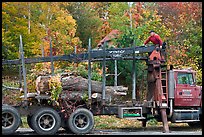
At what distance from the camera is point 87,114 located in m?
14.6

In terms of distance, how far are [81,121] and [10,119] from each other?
2.43 meters

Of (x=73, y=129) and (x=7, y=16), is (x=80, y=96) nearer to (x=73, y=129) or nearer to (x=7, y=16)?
(x=73, y=129)

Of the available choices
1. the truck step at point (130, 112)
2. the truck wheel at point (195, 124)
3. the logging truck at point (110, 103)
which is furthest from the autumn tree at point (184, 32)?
the truck step at point (130, 112)

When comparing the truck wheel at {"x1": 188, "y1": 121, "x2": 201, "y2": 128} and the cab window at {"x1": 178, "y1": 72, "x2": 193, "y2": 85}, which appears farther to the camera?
the truck wheel at {"x1": 188, "y1": 121, "x2": 201, "y2": 128}

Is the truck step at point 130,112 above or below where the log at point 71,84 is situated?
below

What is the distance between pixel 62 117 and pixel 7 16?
15862mm

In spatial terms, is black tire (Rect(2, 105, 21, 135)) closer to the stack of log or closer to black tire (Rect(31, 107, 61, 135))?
black tire (Rect(31, 107, 61, 135))

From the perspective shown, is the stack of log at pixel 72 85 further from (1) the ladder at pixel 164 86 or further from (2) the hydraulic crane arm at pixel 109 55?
(1) the ladder at pixel 164 86

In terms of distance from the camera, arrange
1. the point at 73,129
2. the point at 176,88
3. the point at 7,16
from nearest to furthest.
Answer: the point at 73,129 → the point at 176,88 → the point at 7,16

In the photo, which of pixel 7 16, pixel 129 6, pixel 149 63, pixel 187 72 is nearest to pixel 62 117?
pixel 149 63

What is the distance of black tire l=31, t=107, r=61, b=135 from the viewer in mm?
14000

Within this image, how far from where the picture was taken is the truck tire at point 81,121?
14.4m

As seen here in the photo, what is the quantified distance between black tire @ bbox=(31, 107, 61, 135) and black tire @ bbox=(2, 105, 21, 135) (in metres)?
0.59

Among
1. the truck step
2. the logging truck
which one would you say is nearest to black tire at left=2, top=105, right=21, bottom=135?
the logging truck
